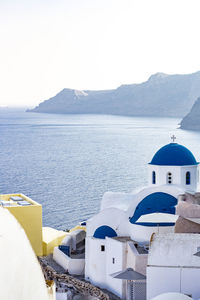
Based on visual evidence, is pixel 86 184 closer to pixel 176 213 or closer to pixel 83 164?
pixel 83 164

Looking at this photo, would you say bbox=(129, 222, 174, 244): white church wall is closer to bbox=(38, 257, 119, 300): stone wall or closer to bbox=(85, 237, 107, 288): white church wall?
bbox=(85, 237, 107, 288): white church wall

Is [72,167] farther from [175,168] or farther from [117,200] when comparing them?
[175,168]

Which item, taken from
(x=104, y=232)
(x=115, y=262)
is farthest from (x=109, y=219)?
(x=115, y=262)

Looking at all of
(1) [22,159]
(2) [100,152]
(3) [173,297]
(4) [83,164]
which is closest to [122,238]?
(3) [173,297]

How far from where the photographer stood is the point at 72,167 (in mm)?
68062

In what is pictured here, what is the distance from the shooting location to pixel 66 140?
10225cm

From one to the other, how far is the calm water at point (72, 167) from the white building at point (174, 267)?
21248 millimetres

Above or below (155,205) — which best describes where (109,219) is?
below

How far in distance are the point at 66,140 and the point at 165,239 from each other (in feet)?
288

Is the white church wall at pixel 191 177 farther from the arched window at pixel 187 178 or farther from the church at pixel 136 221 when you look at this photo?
the arched window at pixel 187 178

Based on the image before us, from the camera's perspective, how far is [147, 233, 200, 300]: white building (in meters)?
14.7

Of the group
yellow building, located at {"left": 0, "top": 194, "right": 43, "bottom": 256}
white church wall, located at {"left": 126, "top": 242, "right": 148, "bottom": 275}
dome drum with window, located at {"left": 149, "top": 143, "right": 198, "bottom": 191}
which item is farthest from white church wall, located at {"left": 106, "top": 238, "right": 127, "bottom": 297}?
yellow building, located at {"left": 0, "top": 194, "right": 43, "bottom": 256}

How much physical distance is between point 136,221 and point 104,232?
4.30 ft

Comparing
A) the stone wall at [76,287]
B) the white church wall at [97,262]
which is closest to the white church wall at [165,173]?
the white church wall at [97,262]
